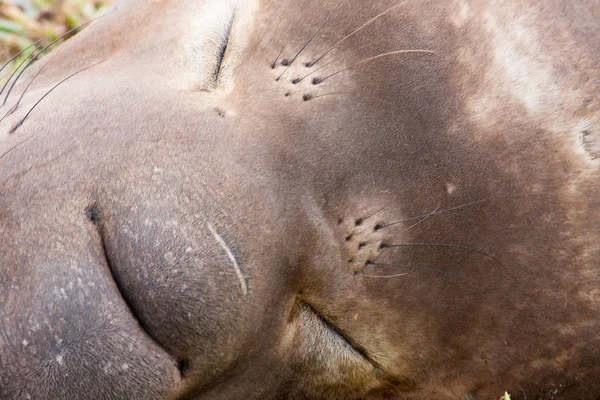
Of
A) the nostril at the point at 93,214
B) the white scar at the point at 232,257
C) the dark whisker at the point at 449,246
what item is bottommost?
the dark whisker at the point at 449,246

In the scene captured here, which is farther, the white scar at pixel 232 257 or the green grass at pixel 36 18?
the green grass at pixel 36 18

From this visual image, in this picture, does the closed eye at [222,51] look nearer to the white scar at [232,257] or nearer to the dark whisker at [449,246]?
the white scar at [232,257]

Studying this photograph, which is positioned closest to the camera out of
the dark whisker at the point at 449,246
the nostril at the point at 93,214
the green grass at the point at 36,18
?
the nostril at the point at 93,214

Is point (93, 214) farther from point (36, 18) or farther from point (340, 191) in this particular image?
point (36, 18)

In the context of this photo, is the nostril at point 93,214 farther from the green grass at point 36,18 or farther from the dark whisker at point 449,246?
the green grass at point 36,18

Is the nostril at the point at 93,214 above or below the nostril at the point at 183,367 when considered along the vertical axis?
above

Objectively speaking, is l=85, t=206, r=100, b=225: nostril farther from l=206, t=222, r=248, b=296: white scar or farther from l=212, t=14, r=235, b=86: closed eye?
l=212, t=14, r=235, b=86: closed eye

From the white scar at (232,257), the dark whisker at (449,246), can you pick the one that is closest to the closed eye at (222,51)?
the white scar at (232,257)

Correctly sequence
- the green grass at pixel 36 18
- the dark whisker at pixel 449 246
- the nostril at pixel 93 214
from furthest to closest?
the green grass at pixel 36 18 < the dark whisker at pixel 449 246 < the nostril at pixel 93 214
